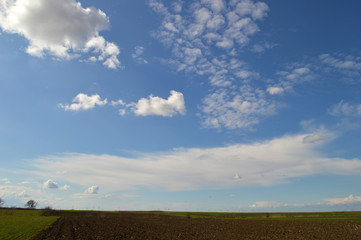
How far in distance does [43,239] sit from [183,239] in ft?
63.9

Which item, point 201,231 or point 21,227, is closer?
point 201,231

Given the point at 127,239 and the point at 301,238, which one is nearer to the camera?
the point at 127,239

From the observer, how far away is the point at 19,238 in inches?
1361

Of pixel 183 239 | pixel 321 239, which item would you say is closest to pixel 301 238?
pixel 321 239

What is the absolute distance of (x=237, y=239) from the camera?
35938mm

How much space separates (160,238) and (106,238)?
7835 millimetres

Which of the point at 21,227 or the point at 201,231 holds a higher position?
the point at 21,227

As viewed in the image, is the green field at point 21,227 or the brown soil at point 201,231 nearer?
the green field at point 21,227

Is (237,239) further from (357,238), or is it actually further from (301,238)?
(357,238)

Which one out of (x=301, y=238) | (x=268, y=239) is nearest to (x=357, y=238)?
(x=301, y=238)

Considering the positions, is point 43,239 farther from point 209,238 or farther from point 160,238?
point 209,238

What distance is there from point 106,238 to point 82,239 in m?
3.29

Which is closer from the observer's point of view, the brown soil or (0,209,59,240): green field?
(0,209,59,240): green field

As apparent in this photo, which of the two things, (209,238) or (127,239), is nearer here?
(127,239)
